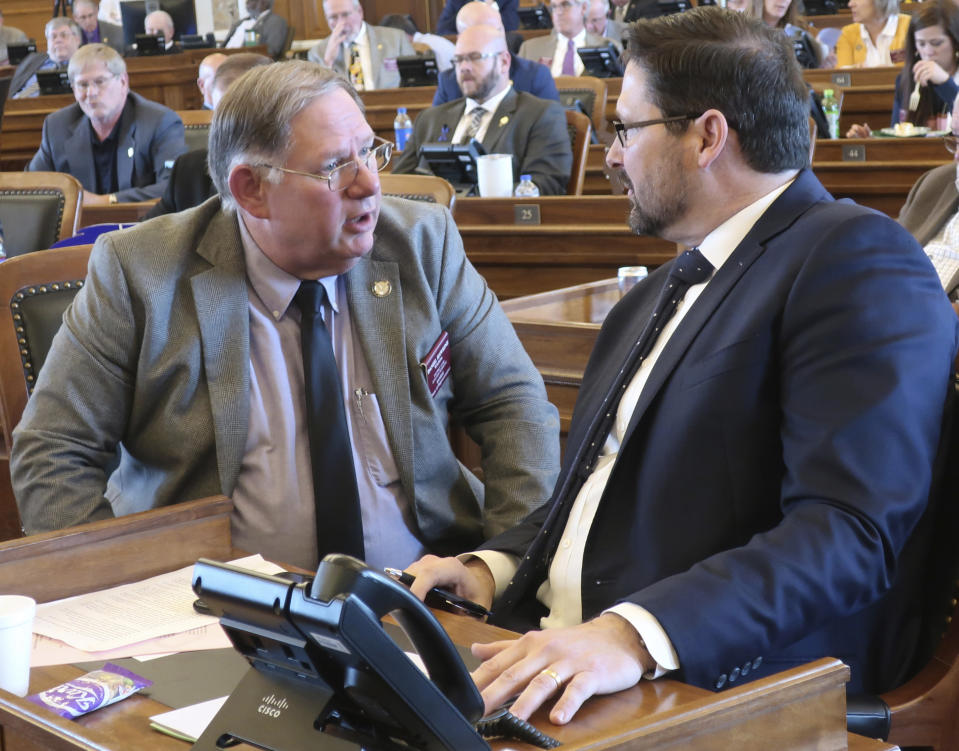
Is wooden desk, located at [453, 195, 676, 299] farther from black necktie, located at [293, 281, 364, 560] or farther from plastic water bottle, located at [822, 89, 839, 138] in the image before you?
black necktie, located at [293, 281, 364, 560]

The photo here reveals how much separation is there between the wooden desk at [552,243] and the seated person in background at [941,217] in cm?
93

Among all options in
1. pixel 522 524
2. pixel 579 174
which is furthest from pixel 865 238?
pixel 579 174

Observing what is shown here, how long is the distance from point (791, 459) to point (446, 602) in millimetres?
429

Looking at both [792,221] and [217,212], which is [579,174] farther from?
[792,221]

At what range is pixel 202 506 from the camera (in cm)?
152

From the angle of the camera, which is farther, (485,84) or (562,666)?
(485,84)

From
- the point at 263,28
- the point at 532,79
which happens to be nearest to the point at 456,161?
the point at 532,79

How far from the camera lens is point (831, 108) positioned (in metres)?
6.01

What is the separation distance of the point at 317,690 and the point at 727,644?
0.45 metres

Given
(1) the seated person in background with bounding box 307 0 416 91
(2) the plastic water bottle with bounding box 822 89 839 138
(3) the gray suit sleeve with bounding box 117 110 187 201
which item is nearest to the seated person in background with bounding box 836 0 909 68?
(2) the plastic water bottle with bounding box 822 89 839 138

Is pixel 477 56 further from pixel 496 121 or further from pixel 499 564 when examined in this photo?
pixel 499 564

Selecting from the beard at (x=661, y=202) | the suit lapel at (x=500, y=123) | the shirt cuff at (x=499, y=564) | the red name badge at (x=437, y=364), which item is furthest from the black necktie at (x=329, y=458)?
the suit lapel at (x=500, y=123)

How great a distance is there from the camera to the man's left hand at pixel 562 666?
3.34 ft

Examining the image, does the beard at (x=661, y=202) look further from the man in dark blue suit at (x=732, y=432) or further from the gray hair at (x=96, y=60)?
the gray hair at (x=96, y=60)
